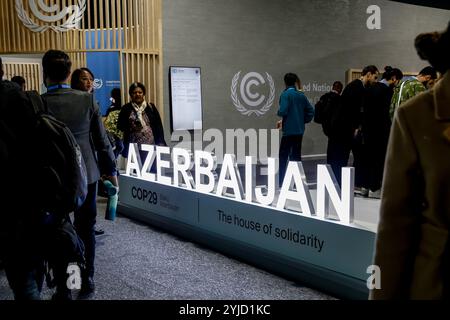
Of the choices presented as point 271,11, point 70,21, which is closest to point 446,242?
point 70,21

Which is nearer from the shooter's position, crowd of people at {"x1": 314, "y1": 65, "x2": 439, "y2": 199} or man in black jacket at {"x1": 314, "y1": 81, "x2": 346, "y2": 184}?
crowd of people at {"x1": 314, "y1": 65, "x2": 439, "y2": 199}

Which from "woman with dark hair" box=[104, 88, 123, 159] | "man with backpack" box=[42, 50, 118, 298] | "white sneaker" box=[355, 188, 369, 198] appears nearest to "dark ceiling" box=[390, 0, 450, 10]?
"white sneaker" box=[355, 188, 369, 198]

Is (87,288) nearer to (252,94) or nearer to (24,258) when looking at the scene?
(24,258)

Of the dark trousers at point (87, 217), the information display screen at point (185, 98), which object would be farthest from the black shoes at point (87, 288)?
the information display screen at point (185, 98)

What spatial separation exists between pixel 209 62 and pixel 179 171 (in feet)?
14.8

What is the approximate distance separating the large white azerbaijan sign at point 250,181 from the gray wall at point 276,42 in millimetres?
3251

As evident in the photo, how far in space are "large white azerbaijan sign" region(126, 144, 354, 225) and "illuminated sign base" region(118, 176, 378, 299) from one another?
8cm

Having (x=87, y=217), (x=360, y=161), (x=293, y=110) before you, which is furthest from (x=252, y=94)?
(x=87, y=217)

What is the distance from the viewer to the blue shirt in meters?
6.30

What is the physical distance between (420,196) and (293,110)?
5128 mm

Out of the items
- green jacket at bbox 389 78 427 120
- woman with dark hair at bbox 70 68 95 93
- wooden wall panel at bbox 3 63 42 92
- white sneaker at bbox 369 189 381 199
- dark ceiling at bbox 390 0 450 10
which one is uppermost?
dark ceiling at bbox 390 0 450 10

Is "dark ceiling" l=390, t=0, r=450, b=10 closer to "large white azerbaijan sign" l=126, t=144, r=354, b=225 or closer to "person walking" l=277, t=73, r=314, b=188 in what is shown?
"person walking" l=277, t=73, r=314, b=188

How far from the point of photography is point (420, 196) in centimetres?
124

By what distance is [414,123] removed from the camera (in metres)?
1.19
